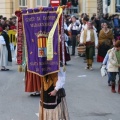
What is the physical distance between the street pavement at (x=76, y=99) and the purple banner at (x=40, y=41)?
286cm

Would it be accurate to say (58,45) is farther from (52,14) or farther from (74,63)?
(74,63)

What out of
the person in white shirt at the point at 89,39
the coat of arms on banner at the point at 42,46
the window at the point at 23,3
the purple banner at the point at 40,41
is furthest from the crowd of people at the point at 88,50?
the window at the point at 23,3

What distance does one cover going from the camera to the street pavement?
Result: 11375 mm

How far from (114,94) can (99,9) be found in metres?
21.4

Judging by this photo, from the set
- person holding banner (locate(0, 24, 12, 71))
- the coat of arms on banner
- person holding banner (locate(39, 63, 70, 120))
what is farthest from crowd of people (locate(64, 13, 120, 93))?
the coat of arms on banner

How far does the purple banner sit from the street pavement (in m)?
2.86

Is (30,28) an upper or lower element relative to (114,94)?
upper

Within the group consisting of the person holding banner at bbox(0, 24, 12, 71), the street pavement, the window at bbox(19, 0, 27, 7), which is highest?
the window at bbox(19, 0, 27, 7)

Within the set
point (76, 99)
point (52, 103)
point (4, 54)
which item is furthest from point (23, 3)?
point (52, 103)

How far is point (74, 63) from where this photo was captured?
71.2 feet

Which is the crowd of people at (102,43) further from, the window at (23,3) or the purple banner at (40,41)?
the window at (23,3)

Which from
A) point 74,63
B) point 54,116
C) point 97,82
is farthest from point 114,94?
point 74,63

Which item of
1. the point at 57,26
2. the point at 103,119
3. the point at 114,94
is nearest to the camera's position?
the point at 57,26

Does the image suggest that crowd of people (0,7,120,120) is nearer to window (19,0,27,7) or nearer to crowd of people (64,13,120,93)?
crowd of people (64,13,120,93)
